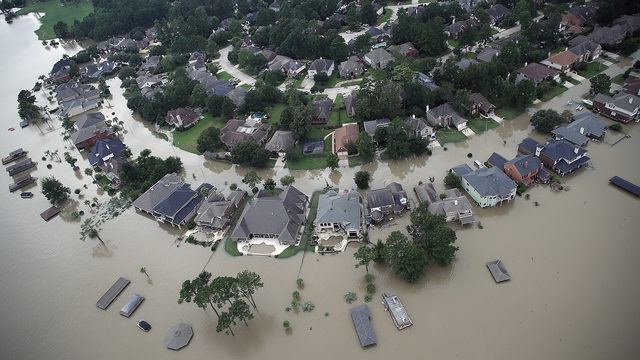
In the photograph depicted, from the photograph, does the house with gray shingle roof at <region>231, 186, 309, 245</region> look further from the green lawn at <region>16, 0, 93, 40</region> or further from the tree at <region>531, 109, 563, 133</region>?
the green lawn at <region>16, 0, 93, 40</region>

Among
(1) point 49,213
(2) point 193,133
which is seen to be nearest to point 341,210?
(2) point 193,133

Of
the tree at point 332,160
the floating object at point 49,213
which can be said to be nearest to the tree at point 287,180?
the tree at point 332,160

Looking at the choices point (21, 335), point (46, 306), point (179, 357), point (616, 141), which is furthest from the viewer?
point (616, 141)

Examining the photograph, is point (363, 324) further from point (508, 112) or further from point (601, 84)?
point (601, 84)

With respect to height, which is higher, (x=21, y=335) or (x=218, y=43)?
(x=218, y=43)

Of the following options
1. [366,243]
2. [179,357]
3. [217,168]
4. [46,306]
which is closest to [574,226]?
[366,243]

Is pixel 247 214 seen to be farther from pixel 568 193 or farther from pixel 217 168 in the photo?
pixel 568 193

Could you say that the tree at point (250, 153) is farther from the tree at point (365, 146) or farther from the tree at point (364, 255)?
the tree at point (364, 255)
